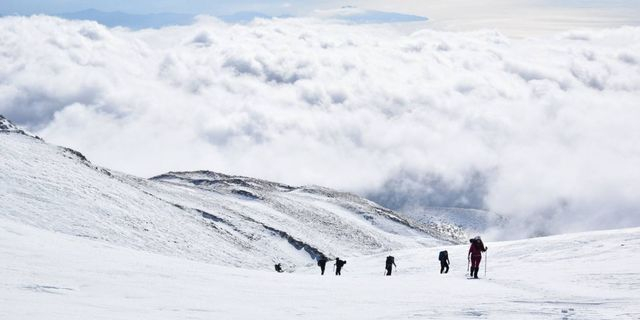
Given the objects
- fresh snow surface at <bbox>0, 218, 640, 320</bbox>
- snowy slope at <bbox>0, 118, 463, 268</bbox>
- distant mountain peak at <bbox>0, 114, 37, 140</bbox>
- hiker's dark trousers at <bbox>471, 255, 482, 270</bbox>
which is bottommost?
fresh snow surface at <bbox>0, 218, 640, 320</bbox>

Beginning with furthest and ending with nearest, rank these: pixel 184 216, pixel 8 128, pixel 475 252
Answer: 1. pixel 8 128
2. pixel 184 216
3. pixel 475 252

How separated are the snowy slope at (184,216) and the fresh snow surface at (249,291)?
72.2 feet

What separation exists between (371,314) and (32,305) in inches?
289

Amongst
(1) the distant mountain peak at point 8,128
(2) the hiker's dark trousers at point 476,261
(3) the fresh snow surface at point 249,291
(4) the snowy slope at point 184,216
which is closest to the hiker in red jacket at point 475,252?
(2) the hiker's dark trousers at point 476,261

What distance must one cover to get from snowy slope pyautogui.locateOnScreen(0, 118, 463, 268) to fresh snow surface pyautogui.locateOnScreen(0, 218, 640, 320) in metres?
22.0

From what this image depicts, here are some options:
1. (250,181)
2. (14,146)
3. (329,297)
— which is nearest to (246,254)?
(14,146)

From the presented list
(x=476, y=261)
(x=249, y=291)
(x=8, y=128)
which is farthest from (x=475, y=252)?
(x=8, y=128)

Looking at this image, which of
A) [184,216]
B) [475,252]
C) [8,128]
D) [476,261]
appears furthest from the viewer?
[8,128]

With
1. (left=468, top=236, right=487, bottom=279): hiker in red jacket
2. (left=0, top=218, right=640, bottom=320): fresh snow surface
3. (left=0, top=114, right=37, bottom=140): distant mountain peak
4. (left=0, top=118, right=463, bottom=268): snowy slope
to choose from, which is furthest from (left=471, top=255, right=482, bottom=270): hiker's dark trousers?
(left=0, top=114, right=37, bottom=140): distant mountain peak

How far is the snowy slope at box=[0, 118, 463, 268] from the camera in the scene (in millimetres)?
45469

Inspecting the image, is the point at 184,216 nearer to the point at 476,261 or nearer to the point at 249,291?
the point at 476,261

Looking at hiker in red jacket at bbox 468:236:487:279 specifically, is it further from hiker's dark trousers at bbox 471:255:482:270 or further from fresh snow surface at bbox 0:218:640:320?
fresh snow surface at bbox 0:218:640:320

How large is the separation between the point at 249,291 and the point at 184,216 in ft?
159

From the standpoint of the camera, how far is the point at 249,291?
17469 millimetres
